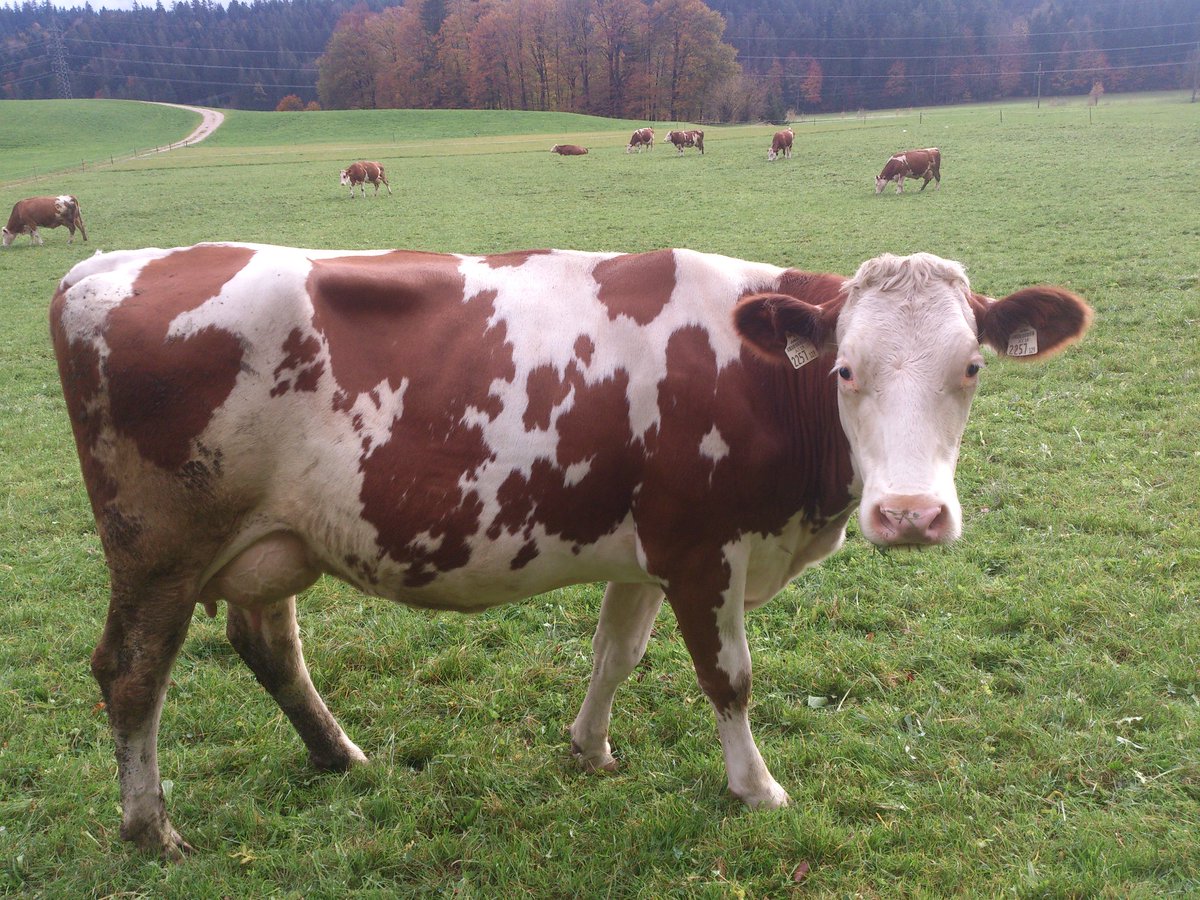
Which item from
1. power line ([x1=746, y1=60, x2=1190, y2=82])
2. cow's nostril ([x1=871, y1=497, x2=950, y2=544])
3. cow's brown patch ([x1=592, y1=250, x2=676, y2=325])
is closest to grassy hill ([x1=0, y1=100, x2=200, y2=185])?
cow's brown patch ([x1=592, y1=250, x2=676, y2=325])

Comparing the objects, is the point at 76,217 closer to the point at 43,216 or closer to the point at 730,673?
the point at 43,216

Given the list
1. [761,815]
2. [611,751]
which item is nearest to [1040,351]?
[761,815]

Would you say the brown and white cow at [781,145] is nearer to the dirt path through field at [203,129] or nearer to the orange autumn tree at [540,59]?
the dirt path through field at [203,129]

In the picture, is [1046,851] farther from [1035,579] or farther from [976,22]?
[976,22]

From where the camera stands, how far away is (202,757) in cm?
436

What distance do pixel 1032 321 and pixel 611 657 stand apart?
7.96 ft

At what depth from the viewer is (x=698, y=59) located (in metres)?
95.6

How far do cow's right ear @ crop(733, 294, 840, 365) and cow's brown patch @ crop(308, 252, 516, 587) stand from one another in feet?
3.24

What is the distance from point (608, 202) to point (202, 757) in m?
24.9

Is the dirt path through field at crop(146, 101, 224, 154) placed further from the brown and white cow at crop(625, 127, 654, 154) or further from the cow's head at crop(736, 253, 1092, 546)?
the cow's head at crop(736, 253, 1092, 546)

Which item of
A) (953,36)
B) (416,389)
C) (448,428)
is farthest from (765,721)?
(953,36)

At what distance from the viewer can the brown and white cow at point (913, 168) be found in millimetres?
27109

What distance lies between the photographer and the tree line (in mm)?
94438

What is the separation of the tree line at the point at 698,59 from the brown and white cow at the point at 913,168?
58061mm
